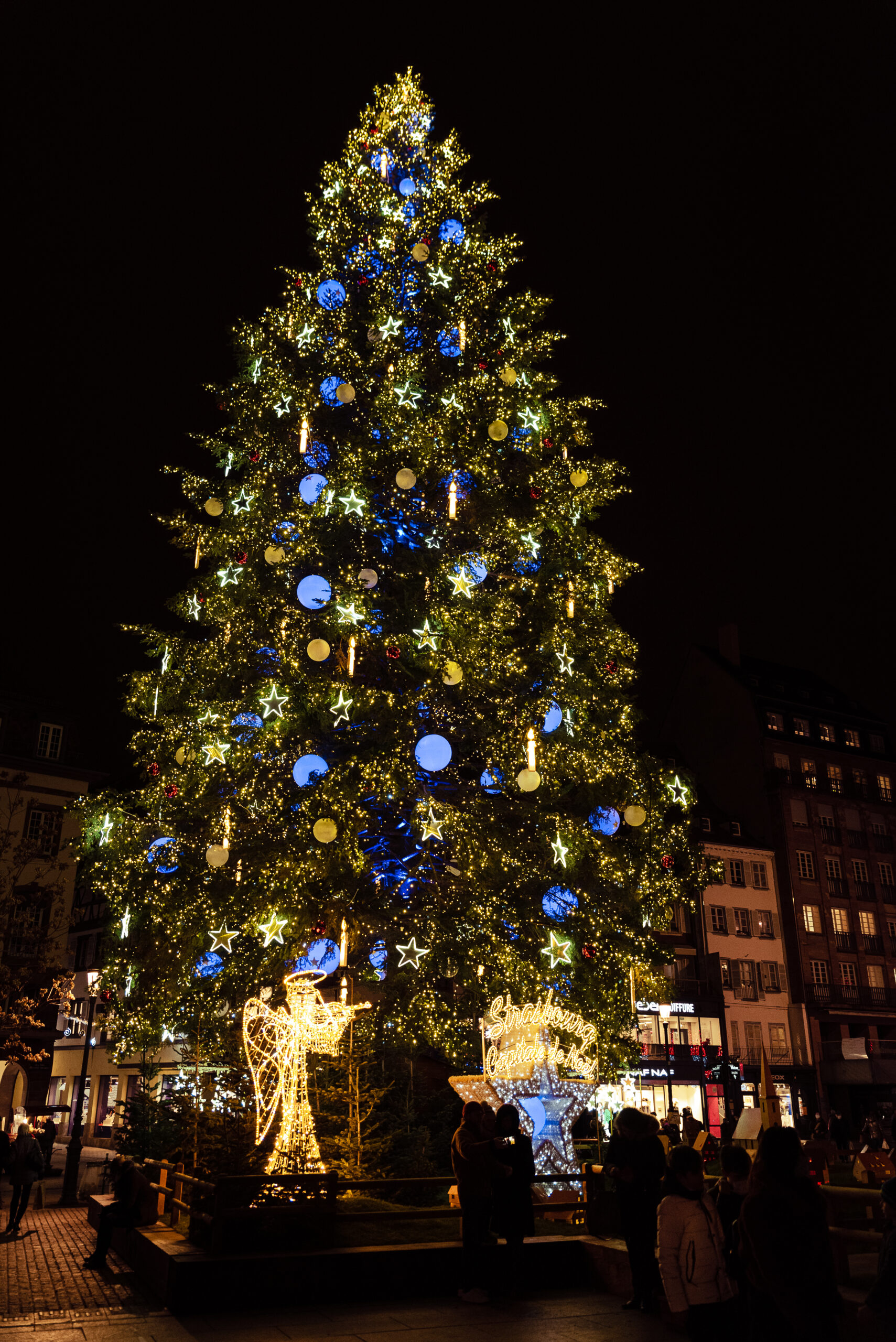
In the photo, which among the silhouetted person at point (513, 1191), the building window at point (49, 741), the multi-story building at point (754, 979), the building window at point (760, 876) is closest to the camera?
the silhouetted person at point (513, 1191)

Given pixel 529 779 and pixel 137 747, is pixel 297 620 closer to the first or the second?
pixel 137 747

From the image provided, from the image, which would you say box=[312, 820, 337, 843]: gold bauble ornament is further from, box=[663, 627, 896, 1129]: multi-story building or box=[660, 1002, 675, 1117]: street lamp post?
box=[663, 627, 896, 1129]: multi-story building

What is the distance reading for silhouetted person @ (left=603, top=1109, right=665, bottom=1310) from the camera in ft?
26.6

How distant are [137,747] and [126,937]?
2.76 metres

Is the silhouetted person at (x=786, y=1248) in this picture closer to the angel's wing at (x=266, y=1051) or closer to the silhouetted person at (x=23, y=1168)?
the angel's wing at (x=266, y=1051)

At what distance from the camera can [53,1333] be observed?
757cm

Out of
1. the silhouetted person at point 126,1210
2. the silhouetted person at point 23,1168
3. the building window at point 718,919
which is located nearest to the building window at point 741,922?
the building window at point 718,919

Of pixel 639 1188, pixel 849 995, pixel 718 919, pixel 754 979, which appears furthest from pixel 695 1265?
pixel 849 995

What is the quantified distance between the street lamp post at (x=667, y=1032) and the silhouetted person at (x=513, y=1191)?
108ft

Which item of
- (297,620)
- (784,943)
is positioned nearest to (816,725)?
(784,943)

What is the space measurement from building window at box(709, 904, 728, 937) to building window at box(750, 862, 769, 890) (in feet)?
8.65

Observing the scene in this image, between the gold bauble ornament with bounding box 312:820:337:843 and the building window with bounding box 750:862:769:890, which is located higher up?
the building window with bounding box 750:862:769:890

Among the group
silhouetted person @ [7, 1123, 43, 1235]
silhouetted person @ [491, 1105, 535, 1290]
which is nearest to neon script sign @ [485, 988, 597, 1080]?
silhouetted person @ [491, 1105, 535, 1290]

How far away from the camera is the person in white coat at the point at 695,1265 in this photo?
17.3 feet
